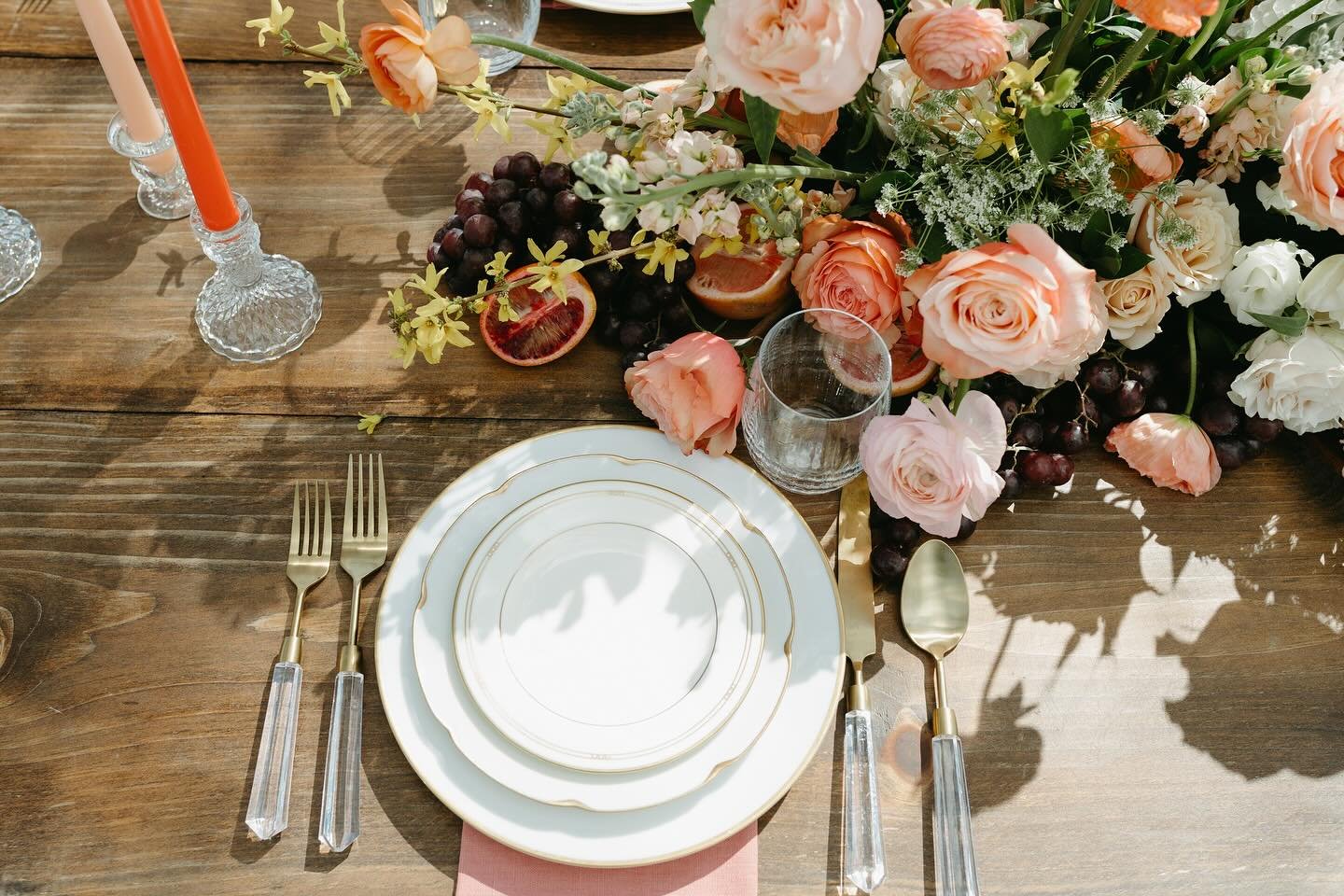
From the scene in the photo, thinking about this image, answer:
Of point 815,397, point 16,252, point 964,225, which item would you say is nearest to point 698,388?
point 815,397

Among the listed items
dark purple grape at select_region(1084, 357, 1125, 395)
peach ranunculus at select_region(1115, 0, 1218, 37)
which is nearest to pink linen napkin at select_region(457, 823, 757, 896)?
dark purple grape at select_region(1084, 357, 1125, 395)

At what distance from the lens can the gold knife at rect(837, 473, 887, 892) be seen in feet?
2.31

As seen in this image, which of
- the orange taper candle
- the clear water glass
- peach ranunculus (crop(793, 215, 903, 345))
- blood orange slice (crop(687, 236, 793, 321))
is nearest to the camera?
the orange taper candle

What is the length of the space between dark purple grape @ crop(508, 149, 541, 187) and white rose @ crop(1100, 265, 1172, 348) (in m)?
0.54

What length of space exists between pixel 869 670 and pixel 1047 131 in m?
0.44

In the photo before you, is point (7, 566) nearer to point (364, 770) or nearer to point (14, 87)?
point (364, 770)

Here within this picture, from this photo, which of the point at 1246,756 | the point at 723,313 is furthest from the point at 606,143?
the point at 1246,756

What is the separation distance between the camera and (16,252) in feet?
3.22

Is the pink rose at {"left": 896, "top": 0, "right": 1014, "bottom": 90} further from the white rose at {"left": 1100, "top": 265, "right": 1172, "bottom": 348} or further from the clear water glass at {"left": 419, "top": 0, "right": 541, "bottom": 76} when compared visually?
the clear water glass at {"left": 419, "top": 0, "right": 541, "bottom": 76}

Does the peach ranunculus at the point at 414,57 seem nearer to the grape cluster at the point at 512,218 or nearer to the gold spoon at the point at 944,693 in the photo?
the grape cluster at the point at 512,218

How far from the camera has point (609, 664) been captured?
2.50 feet

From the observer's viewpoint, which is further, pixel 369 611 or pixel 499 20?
pixel 499 20

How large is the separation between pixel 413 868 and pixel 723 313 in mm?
557

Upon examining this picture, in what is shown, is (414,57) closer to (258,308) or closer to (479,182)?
(479,182)
